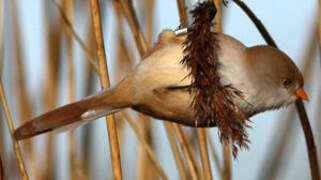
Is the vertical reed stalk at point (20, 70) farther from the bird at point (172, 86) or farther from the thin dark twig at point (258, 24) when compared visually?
the thin dark twig at point (258, 24)

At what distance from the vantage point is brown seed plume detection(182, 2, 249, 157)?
747 mm

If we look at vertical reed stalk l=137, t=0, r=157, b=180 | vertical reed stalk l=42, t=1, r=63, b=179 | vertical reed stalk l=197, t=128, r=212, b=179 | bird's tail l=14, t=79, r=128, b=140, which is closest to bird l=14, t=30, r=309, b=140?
bird's tail l=14, t=79, r=128, b=140

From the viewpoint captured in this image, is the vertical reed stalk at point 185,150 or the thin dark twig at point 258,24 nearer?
the thin dark twig at point 258,24

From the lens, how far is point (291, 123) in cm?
153

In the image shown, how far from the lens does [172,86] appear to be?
839 mm

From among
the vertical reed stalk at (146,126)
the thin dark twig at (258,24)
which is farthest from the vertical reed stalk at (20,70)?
the thin dark twig at (258,24)

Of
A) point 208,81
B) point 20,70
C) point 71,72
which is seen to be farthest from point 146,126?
point 208,81

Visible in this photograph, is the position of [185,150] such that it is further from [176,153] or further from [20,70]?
[20,70]

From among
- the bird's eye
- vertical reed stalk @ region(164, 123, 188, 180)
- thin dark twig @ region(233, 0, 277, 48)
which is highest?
thin dark twig @ region(233, 0, 277, 48)

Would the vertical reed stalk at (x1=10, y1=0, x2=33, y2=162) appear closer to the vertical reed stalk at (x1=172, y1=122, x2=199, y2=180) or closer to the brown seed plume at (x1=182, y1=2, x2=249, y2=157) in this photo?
the vertical reed stalk at (x1=172, y1=122, x2=199, y2=180)

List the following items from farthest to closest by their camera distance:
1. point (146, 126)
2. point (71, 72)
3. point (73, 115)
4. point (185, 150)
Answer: point (146, 126) → point (71, 72) → point (185, 150) → point (73, 115)

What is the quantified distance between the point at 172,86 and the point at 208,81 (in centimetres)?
10

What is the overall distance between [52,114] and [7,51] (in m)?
0.67

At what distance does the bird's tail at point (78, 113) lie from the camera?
34.4 inches
